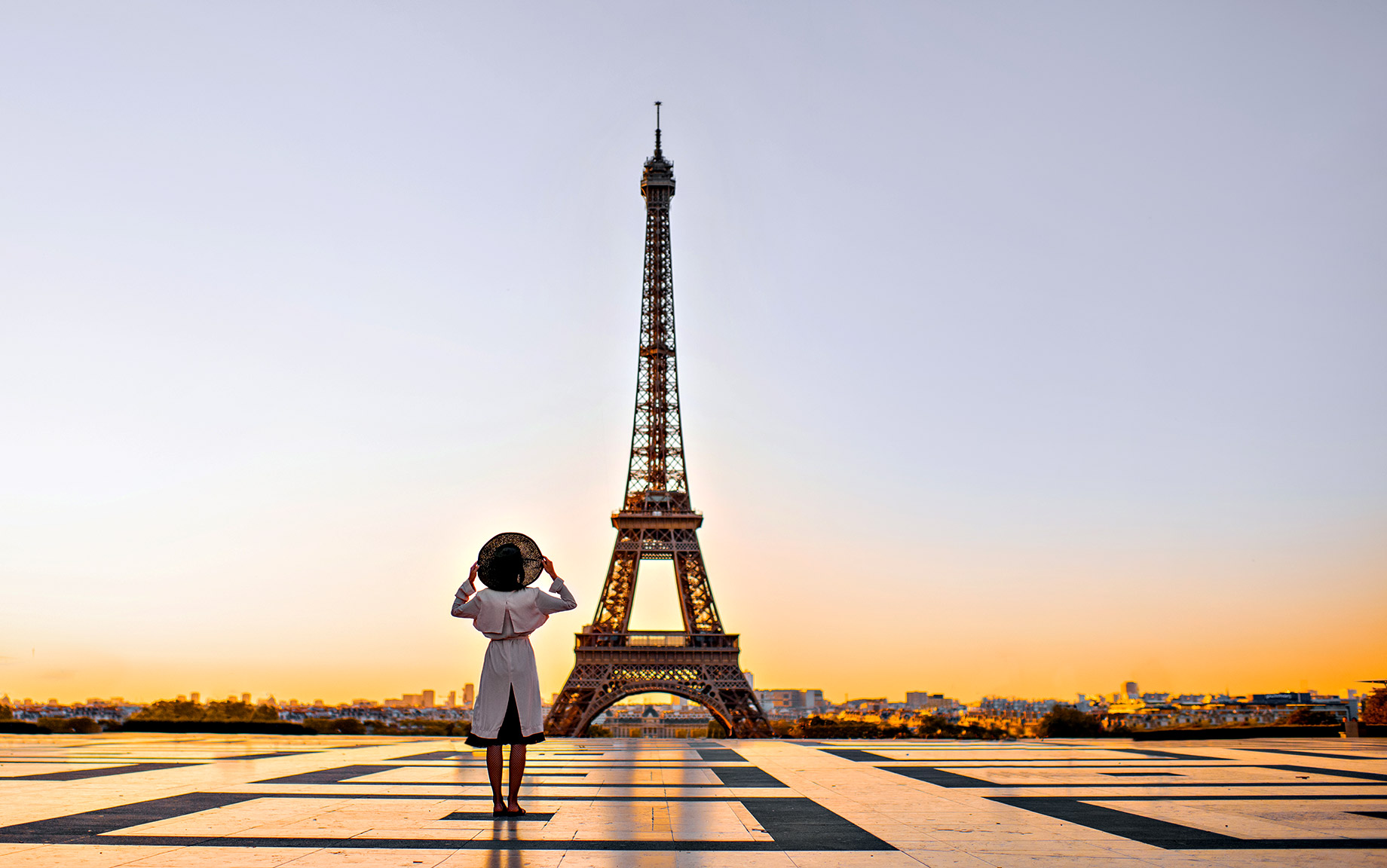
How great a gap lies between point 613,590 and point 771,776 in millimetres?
34757

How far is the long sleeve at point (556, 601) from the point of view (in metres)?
6.76

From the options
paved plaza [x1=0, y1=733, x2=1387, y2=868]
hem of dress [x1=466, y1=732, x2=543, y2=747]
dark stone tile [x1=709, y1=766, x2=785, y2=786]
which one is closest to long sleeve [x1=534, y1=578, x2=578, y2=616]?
hem of dress [x1=466, y1=732, x2=543, y2=747]

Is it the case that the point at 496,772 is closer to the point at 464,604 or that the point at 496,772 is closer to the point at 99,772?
the point at 464,604

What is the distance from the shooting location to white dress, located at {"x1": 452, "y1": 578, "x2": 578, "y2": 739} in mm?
6535

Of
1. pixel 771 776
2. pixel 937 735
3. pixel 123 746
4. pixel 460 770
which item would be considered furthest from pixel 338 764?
pixel 937 735

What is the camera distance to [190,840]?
5.31 meters

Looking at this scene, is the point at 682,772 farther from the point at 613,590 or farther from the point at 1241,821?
the point at 613,590

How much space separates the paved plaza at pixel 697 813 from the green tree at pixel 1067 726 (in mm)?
16567

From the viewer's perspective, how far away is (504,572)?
6875mm

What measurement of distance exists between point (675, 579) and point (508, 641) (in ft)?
129

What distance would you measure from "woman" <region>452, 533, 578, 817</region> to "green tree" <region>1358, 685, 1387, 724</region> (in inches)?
1272

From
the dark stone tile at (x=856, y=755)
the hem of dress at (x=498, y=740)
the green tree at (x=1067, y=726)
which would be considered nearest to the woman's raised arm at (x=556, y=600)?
the hem of dress at (x=498, y=740)

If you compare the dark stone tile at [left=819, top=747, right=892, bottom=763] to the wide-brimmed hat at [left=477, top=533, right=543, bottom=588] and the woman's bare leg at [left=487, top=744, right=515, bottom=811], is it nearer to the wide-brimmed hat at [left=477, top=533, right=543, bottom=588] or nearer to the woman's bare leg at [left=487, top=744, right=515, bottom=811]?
the woman's bare leg at [left=487, top=744, right=515, bottom=811]

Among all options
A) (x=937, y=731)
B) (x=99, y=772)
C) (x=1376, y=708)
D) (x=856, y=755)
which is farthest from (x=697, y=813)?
(x=1376, y=708)
